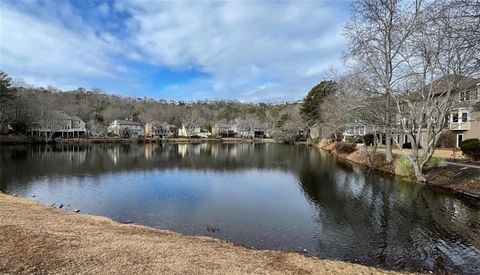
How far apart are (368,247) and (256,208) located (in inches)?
260

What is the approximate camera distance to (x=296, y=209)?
17.5m

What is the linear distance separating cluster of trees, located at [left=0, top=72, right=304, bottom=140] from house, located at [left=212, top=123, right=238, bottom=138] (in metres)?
2.34

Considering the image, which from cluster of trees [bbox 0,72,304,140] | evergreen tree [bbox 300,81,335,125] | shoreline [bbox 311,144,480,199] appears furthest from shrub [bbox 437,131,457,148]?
cluster of trees [bbox 0,72,304,140]

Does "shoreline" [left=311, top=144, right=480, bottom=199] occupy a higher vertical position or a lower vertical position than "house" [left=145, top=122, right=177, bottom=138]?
lower

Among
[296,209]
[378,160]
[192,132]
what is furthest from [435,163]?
[192,132]

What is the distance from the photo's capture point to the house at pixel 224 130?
120938 mm

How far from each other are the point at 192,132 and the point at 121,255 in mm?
106169

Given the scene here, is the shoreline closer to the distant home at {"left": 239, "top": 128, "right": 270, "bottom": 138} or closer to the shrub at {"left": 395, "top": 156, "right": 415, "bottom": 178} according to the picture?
the shrub at {"left": 395, "top": 156, "right": 415, "bottom": 178}

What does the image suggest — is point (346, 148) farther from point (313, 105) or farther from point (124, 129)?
point (124, 129)

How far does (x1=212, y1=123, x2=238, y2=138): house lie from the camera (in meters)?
121

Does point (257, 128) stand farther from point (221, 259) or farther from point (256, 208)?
point (221, 259)

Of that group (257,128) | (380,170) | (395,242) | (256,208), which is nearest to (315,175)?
(380,170)

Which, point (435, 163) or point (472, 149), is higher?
point (472, 149)

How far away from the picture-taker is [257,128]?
393ft
